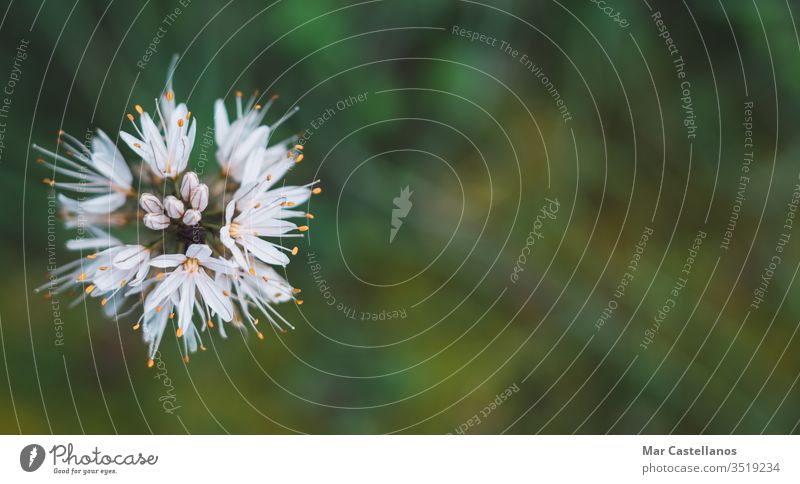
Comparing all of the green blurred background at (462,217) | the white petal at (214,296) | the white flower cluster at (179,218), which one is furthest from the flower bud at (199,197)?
the green blurred background at (462,217)

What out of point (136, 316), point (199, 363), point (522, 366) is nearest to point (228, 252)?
point (136, 316)

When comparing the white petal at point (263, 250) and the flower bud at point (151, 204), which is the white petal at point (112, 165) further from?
the white petal at point (263, 250)

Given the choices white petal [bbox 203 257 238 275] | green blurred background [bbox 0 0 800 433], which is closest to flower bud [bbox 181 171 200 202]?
white petal [bbox 203 257 238 275]

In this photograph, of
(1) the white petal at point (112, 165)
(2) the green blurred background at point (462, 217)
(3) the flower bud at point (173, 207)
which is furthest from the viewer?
(2) the green blurred background at point (462, 217)

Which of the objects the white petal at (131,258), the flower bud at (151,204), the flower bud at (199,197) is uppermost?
the flower bud at (199,197)

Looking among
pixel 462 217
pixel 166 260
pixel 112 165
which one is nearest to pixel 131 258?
pixel 166 260

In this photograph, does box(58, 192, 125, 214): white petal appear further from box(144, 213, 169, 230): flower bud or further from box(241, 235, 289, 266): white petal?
box(241, 235, 289, 266): white petal

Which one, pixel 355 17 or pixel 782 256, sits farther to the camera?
pixel 782 256
